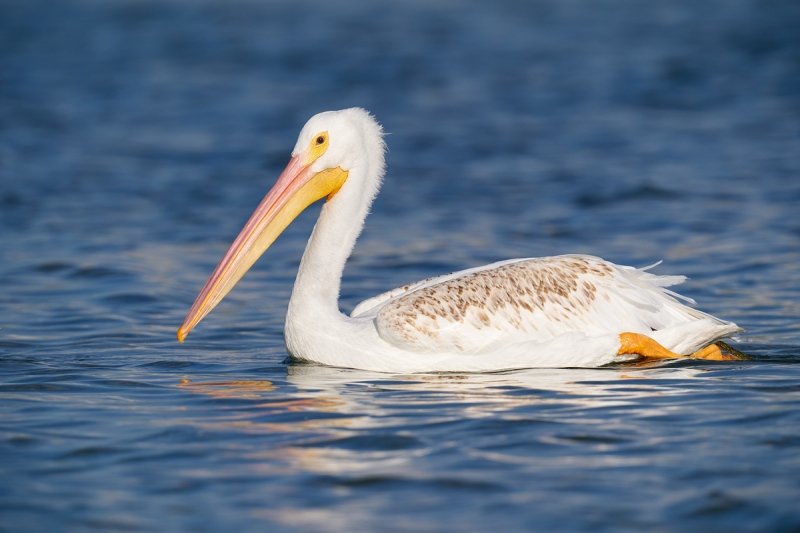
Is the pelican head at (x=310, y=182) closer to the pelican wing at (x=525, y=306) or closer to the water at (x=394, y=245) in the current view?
the water at (x=394, y=245)

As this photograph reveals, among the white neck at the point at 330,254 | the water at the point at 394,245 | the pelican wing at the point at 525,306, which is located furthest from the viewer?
the white neck at the point at 330,254

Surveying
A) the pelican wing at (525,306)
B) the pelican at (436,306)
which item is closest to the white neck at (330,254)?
the pelican at (436,306)

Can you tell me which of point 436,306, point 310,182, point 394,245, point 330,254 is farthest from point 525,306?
point 394,245

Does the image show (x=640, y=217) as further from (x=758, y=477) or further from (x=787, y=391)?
(x=758, y=477)

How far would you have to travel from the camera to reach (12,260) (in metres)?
9.95

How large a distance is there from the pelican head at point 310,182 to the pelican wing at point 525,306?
0.71 meters

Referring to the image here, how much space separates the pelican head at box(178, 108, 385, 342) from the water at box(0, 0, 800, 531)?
594mm

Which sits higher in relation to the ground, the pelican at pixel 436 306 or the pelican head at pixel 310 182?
the pelican head at pixel 310 182

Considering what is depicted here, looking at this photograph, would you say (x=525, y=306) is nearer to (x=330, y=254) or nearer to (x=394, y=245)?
(x=330, y=254)

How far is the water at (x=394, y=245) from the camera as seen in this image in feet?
14.5

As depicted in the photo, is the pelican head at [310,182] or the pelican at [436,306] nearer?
the pelican at [436,306]

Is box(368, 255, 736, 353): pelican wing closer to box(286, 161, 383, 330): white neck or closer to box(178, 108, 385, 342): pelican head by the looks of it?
box(286, 161, 383, 330): white neck

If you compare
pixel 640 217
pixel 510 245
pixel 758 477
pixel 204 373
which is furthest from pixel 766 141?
pixel 758 477

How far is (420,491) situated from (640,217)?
24.8 ft
